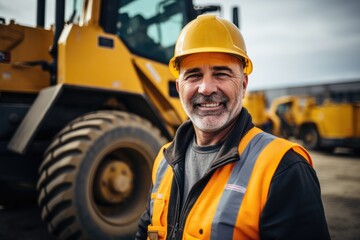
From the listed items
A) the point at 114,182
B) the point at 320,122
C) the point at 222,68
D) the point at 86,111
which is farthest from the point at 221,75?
the point at 320,122

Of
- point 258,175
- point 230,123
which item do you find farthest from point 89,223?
point 258,175

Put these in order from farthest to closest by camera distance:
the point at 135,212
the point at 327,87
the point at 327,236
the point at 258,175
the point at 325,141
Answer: the point at 327,87 < the point at 325,141 < the point at 135,212 < the point at 258,175 < the point at 327,236

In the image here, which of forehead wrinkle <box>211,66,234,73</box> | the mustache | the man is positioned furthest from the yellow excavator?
forehead wrinkle <box>211,66,234,73</box>

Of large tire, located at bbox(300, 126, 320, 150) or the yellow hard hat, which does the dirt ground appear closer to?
the yellow hard hat

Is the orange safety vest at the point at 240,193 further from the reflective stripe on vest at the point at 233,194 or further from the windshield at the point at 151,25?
the windshield at the point at 151,25

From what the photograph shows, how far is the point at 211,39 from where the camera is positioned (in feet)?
5.10

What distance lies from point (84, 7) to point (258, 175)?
3.40m

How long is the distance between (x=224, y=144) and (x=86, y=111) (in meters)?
2.59

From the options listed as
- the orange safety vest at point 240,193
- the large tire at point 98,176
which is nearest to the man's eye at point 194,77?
the orange safety vest at point 240,193

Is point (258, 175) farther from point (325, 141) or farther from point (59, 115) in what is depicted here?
point (325, 141)

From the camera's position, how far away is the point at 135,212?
3.17 m

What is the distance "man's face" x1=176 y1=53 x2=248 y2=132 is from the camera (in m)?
1.50

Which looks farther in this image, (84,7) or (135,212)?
(84,7)

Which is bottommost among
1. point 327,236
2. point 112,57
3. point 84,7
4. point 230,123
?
point 327,236
